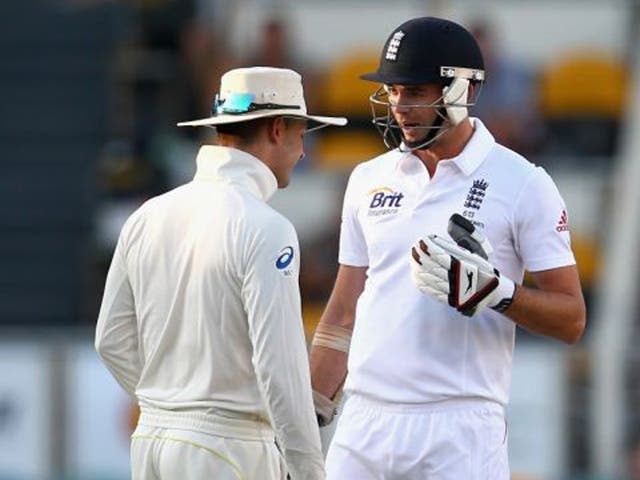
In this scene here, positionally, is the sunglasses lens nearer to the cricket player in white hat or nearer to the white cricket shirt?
the cricket player in white hat

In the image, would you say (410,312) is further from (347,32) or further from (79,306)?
(347,32)

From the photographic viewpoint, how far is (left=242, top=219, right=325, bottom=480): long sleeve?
16.5 ft

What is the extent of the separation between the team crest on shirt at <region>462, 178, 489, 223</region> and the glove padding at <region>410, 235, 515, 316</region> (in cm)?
19

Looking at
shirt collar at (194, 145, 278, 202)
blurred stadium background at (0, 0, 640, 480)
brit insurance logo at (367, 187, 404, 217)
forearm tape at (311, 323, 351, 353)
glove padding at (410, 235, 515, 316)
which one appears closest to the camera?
glove padding at (410, 235, 515, 316)

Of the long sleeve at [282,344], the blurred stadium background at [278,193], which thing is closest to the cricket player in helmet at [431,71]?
the long sleeve at [282,344]

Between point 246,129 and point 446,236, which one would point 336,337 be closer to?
point 446,236

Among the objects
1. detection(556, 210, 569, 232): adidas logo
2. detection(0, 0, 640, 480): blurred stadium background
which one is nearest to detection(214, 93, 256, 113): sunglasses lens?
detection(556, 210, 569, 232): adidas logo

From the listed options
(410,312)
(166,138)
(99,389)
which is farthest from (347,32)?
(410,312)

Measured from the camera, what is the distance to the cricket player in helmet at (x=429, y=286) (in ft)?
17.5

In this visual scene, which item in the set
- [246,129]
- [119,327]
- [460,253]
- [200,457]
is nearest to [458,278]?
[460,253]

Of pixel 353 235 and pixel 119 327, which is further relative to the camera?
pixel 353 235

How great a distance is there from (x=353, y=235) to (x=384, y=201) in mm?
173

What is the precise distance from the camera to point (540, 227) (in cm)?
533

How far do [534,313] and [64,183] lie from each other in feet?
26.4
